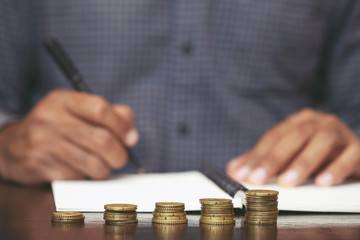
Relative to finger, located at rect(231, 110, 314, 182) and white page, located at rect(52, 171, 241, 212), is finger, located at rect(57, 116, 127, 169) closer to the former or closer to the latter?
white page, located at rect(52, 171, 241, 212)

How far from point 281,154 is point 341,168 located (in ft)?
0.35

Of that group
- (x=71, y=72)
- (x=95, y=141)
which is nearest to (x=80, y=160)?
(x=95, y=141)

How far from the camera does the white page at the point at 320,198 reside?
67cm

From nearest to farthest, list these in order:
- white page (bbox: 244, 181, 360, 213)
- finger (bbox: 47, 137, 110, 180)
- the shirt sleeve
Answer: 1. white page (bbox: 244, 181, 360, 213)
2. finger (bbox: 47, 137, 110, 180)
3. the shirt sleeve

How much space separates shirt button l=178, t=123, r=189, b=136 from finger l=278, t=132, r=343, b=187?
529 mm

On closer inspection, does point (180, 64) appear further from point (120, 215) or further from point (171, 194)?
point (120, 215)

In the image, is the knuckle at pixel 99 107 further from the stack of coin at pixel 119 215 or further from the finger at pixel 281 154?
the stack of coin at pixel 119 215

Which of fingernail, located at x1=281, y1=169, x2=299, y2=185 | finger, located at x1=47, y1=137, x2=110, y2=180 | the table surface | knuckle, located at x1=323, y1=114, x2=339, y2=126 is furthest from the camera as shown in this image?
knuckle, located at x1=323, y1=114, x2=339, y2=126

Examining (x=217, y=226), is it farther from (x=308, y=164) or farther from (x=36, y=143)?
(x=36, y=143)

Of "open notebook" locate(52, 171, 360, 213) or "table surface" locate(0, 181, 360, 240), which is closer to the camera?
"table surface" locate(0, 181, 360, 240)

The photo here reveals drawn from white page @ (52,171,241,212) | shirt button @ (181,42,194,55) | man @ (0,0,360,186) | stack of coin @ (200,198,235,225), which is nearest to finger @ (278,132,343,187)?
white page @ (52,171,241,212)

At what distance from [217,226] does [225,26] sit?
1.07m

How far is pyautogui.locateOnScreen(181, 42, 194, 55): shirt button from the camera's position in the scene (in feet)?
4.95

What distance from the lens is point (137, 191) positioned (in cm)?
82
